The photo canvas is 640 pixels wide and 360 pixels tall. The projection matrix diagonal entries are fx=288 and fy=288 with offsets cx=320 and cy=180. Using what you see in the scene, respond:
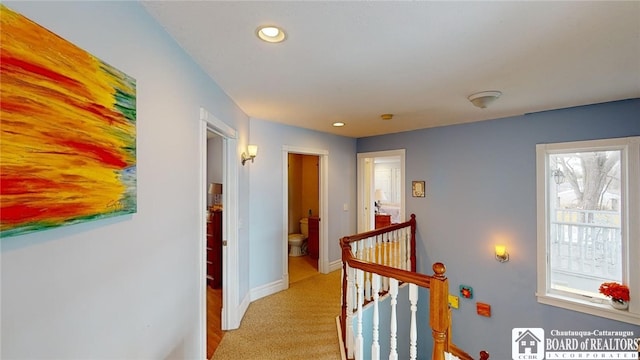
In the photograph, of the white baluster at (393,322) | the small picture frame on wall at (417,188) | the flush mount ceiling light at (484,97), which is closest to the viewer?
the white baluster at (393,322)

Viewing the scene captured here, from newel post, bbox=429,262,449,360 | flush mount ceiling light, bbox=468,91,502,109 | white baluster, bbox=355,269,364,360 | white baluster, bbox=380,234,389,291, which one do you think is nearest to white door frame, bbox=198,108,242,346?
white baluster, bbox=355,269,364,360

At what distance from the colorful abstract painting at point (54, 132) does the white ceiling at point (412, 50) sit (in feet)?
1.91

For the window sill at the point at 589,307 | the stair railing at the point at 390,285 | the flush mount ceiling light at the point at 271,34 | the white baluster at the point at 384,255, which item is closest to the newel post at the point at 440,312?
the stair railing at the point at 390,285

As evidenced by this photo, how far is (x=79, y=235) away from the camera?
3.23 feet

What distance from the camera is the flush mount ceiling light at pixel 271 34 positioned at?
1.51 meters

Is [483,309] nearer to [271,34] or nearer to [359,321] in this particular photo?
[359,321]

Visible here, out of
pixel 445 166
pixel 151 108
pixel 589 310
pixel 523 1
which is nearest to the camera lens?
pixel 523 1

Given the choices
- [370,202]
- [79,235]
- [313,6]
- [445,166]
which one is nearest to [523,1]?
[313,6]

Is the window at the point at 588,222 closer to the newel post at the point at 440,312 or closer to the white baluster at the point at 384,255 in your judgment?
the white baluster at the point at 384,255

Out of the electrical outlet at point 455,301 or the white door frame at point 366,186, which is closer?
the electrical outlet at point 455,301

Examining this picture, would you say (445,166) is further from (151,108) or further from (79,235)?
(79,235)

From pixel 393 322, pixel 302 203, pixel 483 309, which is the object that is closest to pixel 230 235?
pixel 393 322

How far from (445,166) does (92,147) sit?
410cm

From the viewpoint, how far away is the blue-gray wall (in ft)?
10.4
